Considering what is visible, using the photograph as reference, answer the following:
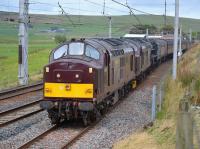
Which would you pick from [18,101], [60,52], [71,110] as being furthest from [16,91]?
[71,110]

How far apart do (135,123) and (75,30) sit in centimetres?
11009

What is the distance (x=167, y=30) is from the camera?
11494cm

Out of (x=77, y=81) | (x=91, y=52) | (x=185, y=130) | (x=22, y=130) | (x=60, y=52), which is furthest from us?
(x=60, y=52)

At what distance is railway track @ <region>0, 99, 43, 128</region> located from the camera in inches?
709

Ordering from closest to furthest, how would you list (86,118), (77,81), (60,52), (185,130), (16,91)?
(185,130) < (77,81) < (86,118) < (60,52) < (16,91)

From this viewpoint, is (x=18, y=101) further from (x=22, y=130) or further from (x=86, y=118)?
(x=22, y=130)

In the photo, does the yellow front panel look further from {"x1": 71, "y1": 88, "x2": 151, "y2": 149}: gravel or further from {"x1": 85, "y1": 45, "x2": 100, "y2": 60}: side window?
{"x1": 85, "y1": 45, "x2": 100, "y2": 60}: side window

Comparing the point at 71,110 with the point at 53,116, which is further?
the point at 53,116

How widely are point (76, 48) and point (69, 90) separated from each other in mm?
1799

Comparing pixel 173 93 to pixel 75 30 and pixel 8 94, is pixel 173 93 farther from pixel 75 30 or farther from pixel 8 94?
pixel 75 30

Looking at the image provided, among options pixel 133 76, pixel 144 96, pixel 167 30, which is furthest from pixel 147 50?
pixel 167 30

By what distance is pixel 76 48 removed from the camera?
17.4 m

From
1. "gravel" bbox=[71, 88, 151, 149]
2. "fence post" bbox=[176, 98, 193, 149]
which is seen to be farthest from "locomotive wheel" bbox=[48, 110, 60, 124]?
"fence post" bbox=[176, 98, 193, 149]

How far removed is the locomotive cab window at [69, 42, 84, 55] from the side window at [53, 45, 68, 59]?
204mm
